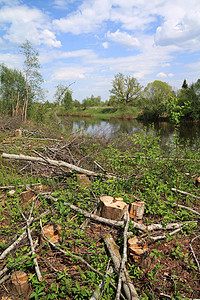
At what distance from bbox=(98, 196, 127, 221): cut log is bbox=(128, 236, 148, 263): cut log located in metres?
0.54

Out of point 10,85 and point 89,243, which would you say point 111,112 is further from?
point 89,243

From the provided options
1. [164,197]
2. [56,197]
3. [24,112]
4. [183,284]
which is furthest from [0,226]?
[24,112]

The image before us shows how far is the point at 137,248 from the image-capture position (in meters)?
2.82

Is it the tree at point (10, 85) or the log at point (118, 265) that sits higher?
the tree at point (10, 85)

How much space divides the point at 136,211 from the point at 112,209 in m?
0.45

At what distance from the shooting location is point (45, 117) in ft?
41.5

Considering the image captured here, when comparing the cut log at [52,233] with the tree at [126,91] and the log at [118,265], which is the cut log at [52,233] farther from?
the tree at [126,91]

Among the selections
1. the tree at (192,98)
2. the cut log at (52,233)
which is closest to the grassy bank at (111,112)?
the tree at (192,98)

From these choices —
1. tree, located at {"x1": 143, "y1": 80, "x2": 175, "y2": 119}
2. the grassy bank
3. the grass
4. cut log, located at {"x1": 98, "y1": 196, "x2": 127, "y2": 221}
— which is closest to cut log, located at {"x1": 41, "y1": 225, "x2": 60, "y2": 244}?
the grass

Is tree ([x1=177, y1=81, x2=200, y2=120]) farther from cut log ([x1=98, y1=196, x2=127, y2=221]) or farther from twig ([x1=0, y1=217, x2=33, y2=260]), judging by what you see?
twig ([x1=0, y1=217, x2=33, y2=260])

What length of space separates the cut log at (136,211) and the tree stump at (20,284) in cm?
189

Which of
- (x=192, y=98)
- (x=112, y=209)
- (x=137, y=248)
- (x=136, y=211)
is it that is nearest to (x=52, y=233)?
(x=112, y=209)

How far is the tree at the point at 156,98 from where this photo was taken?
3476 cm

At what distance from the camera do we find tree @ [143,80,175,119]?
34763 mm
